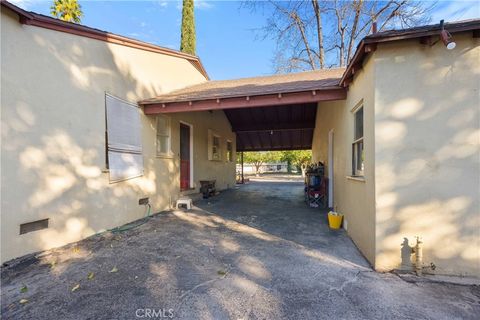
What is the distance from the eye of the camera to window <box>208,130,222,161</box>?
1020 centimetres

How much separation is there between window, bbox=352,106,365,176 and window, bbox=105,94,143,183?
16.2 ft

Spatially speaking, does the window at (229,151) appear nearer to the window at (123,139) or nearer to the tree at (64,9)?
the window at (123,139)

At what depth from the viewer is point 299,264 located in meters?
3.36

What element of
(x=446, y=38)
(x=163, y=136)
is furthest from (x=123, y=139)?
(x=446, y=38)

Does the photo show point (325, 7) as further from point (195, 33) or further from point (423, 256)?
point (423, 256)

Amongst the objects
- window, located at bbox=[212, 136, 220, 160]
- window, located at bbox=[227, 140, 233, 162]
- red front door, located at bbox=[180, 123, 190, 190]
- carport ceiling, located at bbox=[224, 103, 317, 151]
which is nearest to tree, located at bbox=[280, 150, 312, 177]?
carport ceiling, located at bbox=[224, 103, 317, 151]

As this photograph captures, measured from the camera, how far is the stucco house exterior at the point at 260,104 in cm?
294

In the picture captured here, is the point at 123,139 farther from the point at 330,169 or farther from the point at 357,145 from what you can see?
the point at 330,169

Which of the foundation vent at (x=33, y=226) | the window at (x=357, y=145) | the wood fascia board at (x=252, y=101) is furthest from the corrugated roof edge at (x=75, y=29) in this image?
the window at (x=357, y=145)

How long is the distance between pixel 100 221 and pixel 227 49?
12.0 metres

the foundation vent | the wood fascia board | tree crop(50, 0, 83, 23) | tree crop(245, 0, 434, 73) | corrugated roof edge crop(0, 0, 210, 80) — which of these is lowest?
the foundation vent

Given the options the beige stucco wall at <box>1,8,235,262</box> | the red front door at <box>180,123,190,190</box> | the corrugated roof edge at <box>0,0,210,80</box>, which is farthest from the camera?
the red front door at <box>180,123,190,190</box>

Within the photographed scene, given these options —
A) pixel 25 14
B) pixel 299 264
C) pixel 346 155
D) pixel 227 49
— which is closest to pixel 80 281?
pixel 299 264

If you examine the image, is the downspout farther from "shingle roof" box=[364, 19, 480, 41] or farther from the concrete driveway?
"shingle roof" box=[364, 19, 480, 41]
